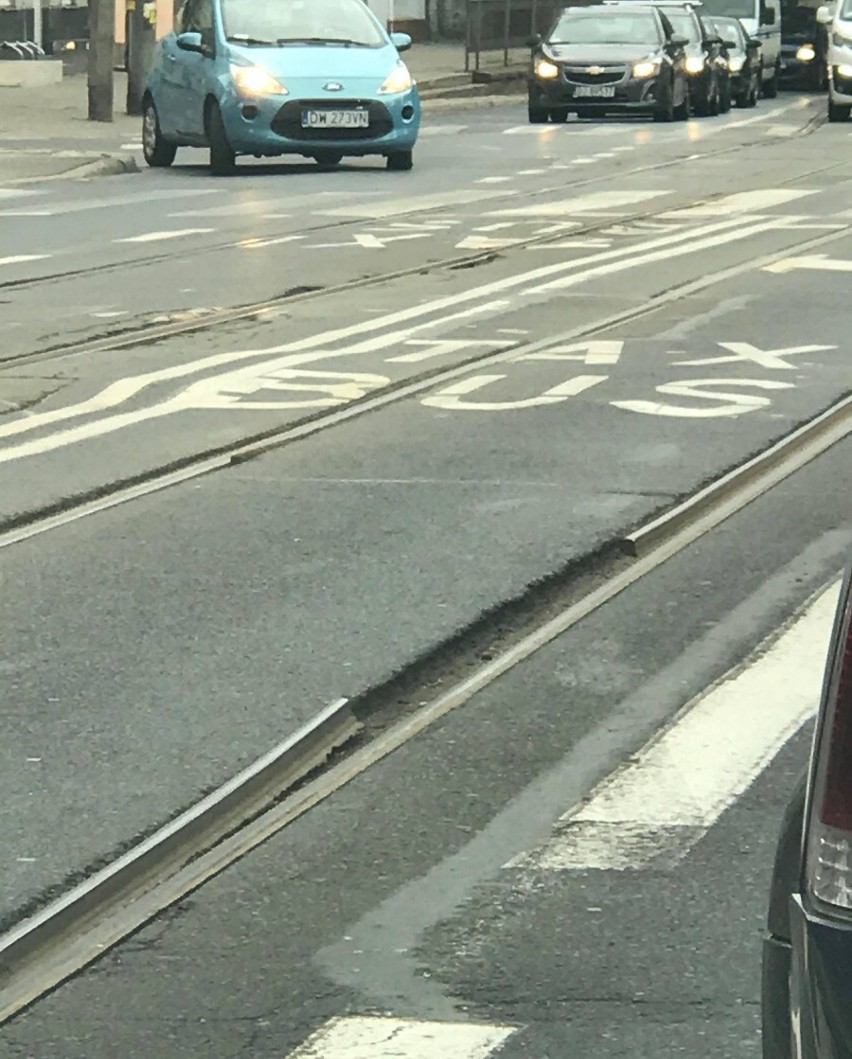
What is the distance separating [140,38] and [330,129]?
8.20 m

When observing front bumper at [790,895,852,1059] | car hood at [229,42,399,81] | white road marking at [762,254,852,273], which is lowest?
white road marking at [762,254,852,273]

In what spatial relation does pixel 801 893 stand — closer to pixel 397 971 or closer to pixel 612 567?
pixel 397 971

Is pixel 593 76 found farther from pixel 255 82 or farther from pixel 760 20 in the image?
pixel 760 20

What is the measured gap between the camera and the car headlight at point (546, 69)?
112ft

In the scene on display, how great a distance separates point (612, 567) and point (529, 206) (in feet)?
42.7

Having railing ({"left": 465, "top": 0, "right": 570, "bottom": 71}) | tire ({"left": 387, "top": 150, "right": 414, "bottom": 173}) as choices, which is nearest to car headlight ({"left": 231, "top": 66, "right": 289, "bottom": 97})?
tire ({"left": 387, "top": 150, "right": 414, "bottom": 173})

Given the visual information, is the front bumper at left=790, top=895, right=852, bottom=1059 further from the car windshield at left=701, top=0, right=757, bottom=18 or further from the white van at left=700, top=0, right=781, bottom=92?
the car windshield at left=701, top=0, right=757, bottom=18

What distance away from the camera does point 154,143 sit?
83.9 feet

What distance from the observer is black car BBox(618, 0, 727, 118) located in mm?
35969

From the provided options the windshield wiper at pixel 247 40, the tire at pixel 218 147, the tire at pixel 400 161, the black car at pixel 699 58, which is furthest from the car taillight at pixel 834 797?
the black car at pixel 699 58

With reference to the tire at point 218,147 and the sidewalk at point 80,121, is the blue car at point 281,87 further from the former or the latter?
→ the sidewalk at point 80,121

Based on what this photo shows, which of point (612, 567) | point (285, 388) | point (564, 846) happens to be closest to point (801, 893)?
point (564, 846)

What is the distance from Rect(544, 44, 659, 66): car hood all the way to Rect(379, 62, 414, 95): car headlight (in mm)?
9467

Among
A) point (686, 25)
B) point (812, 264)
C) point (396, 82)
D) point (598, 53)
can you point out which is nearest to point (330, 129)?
point (396, 82)
